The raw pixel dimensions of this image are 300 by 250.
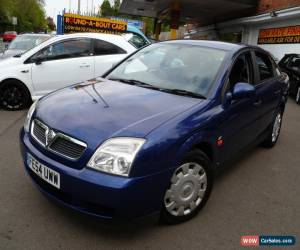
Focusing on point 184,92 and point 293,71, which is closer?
point 184,92

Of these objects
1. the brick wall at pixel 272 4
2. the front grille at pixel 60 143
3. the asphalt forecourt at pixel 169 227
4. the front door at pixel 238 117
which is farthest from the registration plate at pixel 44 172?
the brick wall at pixel 272 4

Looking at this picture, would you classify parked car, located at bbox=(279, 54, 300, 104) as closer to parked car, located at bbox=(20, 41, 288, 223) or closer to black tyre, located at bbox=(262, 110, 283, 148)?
black tyre, located at bbox=(262, 110, 283, 148)

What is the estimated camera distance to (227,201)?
381 centimetres

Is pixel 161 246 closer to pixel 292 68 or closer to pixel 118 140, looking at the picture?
pixel 118 140

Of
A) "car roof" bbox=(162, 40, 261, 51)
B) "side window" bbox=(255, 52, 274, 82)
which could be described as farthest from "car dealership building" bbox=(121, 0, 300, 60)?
"car roof" bbox=(162, 40, 261, 51)

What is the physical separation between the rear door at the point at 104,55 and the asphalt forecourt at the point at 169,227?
11.3ft

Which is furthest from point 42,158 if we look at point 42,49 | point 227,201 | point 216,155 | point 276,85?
point 42,49

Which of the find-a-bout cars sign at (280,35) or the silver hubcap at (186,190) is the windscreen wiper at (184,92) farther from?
the find-a-bout cars sign at (280,35)

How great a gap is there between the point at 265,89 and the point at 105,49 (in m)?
4.30

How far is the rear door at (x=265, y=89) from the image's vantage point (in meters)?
4.51

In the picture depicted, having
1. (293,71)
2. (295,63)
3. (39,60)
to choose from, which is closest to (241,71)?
(39,60)

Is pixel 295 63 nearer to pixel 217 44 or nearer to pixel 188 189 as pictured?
pixel 217 44

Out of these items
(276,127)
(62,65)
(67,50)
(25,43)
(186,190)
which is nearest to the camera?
(186,190)

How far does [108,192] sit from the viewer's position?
2.59 m
